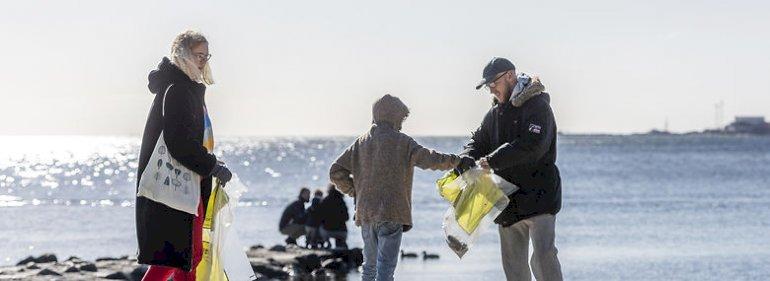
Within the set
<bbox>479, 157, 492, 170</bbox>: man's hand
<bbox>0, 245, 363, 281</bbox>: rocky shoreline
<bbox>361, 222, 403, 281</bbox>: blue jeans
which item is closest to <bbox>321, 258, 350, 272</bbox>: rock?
<bbox>0, 245, 363, 281</bbox>: rocky shoreline

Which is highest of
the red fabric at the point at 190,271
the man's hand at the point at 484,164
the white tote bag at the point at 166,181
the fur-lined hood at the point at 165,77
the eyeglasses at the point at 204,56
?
the eyeglasses at the point at 204,56

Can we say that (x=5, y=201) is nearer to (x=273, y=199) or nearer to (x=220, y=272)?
(x=273, y=199)

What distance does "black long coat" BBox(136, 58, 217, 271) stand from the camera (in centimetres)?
841

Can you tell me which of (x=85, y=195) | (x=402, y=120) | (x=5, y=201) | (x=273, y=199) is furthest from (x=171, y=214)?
(x=85, y=195)

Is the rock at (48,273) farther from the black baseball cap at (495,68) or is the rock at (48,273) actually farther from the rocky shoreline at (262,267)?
the black baseball cap at (495,68)

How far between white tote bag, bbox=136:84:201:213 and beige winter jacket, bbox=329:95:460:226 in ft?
6.21

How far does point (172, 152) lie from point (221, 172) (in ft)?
0.93

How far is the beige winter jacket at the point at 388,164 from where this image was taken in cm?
1012

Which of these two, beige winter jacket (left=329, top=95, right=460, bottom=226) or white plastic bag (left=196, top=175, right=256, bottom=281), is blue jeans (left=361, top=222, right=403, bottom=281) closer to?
beige winter jacket (left=329, top=95, right=460, bottom=226)

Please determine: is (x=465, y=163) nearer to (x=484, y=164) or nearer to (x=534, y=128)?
(x=484, y=164)

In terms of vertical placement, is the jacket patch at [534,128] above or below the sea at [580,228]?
above

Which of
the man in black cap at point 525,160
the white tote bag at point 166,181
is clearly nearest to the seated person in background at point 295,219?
the man in black cap at point 525,160

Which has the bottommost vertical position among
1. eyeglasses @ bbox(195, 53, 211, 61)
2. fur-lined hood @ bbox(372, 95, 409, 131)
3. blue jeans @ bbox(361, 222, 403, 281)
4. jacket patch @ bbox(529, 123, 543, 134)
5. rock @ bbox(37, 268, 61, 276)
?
rock @ bbox(37, 268, 61, 276)

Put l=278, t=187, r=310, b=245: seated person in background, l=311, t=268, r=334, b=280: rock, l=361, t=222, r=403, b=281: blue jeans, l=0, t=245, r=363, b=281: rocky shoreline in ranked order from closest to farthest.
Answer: l=361, t=222, r=403, b=281: blue jeans < l=0, t=245, r=363, b=281: rocky shoreline < l=311, t=268, r=334, b=280: rock < l=278, t=187, r=310, b=245: seated person in background
